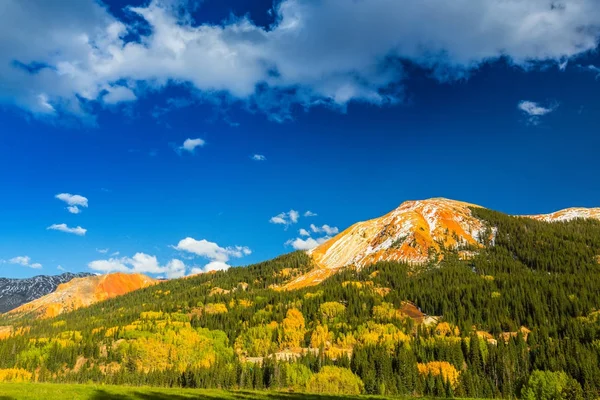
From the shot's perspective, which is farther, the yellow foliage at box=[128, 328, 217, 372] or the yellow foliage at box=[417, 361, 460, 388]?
the yellow foliage at box=[128, 328, 217, 372]

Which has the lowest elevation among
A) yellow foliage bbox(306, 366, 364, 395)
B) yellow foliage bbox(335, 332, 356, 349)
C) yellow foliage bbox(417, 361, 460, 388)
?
yellow foliage bbox(306, 366, 364, 395)

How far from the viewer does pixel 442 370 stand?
155 m

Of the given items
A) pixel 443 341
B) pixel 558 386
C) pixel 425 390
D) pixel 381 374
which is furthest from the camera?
pixel 443 341

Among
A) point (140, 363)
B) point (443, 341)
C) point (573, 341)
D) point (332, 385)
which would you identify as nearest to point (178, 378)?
point (140, 363)

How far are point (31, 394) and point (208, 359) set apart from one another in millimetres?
150839

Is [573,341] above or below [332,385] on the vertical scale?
above

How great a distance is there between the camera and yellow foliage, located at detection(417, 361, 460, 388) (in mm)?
150950

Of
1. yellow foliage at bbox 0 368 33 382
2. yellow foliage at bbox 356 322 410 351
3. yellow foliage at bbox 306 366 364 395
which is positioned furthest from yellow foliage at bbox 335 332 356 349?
yellow foliage at bbox 0 368 33 382

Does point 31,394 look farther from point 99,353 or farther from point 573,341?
point 573,341

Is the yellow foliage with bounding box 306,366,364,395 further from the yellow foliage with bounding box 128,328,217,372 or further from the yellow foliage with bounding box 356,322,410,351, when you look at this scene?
the yellow foliage with bounding box 128,328,217,372

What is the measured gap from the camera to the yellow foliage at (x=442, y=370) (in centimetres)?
15095

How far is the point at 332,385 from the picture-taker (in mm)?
149125

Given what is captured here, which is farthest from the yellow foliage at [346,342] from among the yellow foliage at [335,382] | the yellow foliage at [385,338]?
the yellow foliage at [335,382]

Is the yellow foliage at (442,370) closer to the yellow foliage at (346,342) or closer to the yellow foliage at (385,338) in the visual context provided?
the yellow foliage at (385,338)
